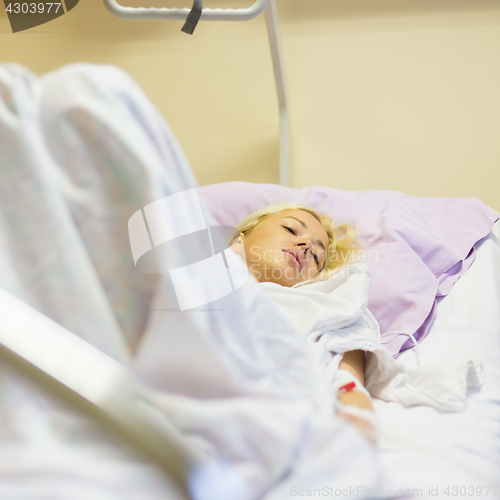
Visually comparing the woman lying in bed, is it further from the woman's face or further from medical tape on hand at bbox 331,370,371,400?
medical tape on hand at bbox 331,370,371,400

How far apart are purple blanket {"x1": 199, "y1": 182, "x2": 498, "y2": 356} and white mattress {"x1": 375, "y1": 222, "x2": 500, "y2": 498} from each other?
5 cm

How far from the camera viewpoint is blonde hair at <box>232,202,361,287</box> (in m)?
0.98

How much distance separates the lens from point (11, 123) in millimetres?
292

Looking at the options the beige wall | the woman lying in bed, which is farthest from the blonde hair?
the beige wall

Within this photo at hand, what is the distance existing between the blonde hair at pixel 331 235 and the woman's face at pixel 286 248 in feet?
0.09

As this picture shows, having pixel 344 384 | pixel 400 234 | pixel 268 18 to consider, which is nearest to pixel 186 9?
pixel 268 18

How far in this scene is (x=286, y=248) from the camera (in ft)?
2.85

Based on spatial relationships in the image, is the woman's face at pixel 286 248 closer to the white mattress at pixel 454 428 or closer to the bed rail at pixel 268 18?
the white mattress at pixel 454 428

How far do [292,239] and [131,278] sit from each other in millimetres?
602

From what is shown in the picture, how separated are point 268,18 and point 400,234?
642mm

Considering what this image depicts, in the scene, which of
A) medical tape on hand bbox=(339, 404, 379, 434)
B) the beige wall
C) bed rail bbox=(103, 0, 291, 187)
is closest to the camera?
medical tape on hand bbox=(339, 404, 379, 434)

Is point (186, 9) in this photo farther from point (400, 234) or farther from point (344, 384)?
point (344, 384)

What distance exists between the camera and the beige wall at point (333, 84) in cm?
142

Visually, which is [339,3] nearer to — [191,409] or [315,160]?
[315,160]
